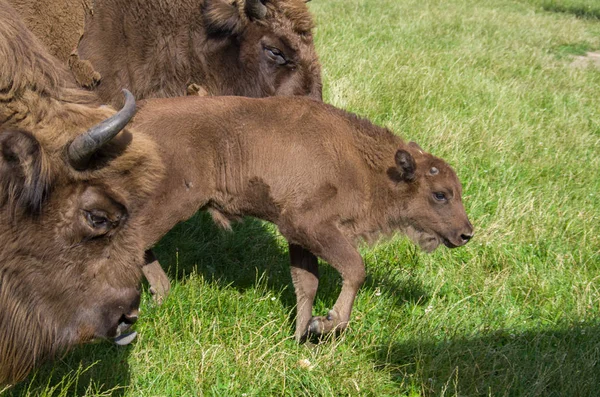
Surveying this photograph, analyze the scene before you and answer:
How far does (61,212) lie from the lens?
10.0ft

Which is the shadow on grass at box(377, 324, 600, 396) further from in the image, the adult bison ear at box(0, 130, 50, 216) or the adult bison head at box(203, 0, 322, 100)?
the adult bison head at box(203, 0, 322, 100)

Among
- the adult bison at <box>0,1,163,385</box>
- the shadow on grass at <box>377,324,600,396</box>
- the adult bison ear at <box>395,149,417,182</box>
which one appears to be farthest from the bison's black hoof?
the adult bison at <box>0,1,163,385</box>

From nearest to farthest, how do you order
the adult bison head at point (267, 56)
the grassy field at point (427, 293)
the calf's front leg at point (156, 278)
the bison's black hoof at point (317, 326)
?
1. the grassy field at point (427, 293)
2. the bison's black hoof at point (317, 326)
3. the calf's front leg at point (156, 278)
4. the adult bison head at point (267, 56)

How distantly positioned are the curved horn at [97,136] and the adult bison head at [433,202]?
8.27 feet

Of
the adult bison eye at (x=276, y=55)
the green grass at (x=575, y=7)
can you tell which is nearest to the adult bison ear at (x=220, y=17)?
the adult bison eye at (x=276, y=55)

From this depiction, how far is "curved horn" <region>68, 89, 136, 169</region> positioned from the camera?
2.87 m

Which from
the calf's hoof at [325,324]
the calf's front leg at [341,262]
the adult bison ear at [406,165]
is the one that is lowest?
the calf's hoof at [325,324]

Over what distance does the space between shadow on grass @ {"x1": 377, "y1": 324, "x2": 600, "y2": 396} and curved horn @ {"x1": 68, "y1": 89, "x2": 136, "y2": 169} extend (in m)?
2.15

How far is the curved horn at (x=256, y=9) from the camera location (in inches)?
235

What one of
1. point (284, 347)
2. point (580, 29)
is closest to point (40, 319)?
point (284, 347)

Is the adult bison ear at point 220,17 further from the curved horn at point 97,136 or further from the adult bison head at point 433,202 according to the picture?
the curved horn at point 97,136

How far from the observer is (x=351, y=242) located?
4852mm

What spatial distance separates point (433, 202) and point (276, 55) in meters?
1.97

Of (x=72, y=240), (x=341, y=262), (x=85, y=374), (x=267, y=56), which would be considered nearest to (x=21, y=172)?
(x=72, y=240)
